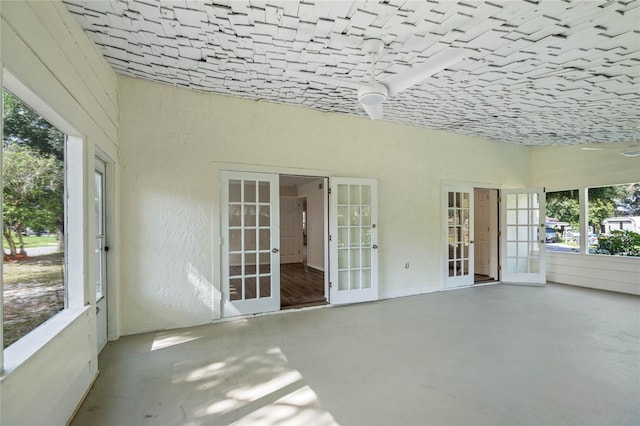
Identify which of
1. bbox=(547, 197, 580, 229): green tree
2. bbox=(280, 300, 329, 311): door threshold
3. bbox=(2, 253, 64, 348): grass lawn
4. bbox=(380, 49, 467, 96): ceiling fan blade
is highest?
bbox=(380, 49, 467, 96): ceiling fan blade

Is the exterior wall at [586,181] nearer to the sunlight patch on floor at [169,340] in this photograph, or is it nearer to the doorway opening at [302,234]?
the doorway opening at [302,234]

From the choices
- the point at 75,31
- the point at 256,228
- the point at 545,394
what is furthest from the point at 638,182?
the point at 75,31

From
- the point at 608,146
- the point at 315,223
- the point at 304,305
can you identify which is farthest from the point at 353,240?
the point at 608,146

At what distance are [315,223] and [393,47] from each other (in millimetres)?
5584

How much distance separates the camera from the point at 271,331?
356cm

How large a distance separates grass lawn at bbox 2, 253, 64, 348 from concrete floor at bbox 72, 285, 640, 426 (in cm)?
79

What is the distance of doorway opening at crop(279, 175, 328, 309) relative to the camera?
259 inches

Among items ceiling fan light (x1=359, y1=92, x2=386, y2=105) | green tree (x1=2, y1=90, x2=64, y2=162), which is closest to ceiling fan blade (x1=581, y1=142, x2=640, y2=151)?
ceiling fan light (x1=359, y1=92, x2=386, y2=105)

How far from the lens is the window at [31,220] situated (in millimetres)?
1598

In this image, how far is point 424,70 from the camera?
2.19m

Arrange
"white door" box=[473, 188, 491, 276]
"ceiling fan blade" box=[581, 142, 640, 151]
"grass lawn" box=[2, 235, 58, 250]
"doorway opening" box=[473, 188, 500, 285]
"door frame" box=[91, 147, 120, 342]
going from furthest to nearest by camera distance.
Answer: "white door" box=[473, 188, 491, 276] < "doorway opening" box=[473, 188, 500, 285] < "ceiling fan blade" box=[581, 142, 640, 151] < "door frame" box=[91, 147, 120, 342] < "grass lawn" box=[2, 235, 58, 250]

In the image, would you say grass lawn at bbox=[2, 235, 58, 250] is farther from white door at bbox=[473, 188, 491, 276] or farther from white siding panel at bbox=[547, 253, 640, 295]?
white siding panel at bbox=[547, 253, 640, 295]

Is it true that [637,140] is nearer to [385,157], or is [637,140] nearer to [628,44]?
[628,44]

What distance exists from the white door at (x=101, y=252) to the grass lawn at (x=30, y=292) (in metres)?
0.98
